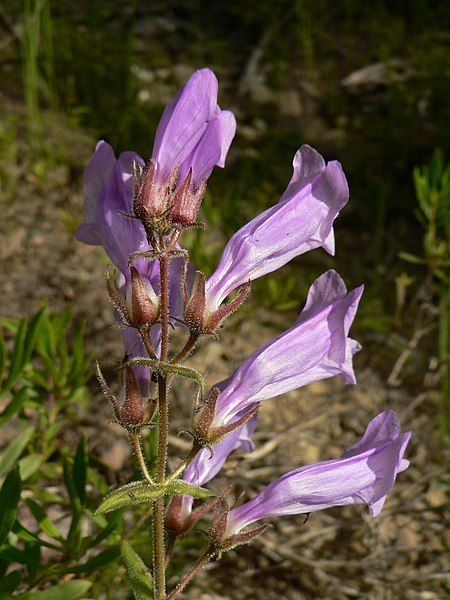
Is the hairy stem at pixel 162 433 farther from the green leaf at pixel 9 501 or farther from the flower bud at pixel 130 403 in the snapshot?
the green leaf at pixel 9 501

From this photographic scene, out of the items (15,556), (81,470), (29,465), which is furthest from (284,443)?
(15,556)

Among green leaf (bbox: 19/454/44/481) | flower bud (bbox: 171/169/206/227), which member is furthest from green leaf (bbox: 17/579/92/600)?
flower bud (bbox: 171/169/206/227)

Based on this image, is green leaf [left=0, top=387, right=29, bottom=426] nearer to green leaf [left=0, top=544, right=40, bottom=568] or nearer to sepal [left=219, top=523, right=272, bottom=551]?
green leaf [left=0, top=544, right=40, bottom=568]

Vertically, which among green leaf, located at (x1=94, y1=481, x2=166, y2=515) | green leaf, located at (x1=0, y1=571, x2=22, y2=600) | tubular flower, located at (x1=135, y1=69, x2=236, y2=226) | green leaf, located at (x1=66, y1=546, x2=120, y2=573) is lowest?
green leaf, located at (x1=66, y1=546, x2=120, y2=573)

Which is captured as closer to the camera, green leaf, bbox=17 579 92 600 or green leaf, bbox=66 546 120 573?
green leaf, bbox=17 579 92 600

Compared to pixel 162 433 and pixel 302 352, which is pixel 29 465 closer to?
pixel 162 433

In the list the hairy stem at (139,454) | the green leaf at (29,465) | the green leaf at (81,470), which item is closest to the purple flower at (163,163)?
the hairy stem at (139,454)
